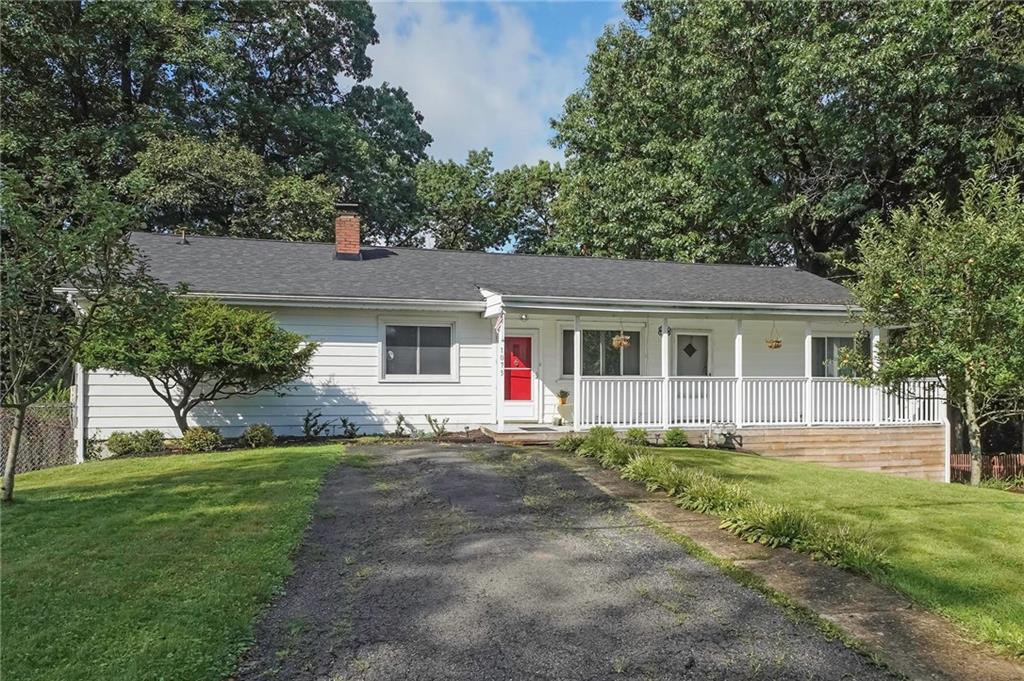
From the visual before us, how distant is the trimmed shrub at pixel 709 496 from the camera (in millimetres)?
6387

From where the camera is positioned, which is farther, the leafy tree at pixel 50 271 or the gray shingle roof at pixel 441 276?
the gray shingle roof at pixel 441 276

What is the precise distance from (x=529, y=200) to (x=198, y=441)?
81.6ft

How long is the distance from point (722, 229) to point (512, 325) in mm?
11196

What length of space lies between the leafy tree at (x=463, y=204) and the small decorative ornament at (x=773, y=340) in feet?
63.8

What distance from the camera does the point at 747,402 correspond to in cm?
1318

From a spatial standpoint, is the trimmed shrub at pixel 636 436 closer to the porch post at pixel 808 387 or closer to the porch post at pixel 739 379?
the porch post at pixel 739 379

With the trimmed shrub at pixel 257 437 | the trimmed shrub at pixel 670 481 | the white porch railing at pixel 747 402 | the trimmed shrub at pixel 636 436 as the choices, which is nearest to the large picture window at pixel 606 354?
the white porch railing at pixel 747 402

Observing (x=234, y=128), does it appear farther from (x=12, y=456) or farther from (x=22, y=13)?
(x=12, y=456)

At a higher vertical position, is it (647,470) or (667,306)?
(667,306)

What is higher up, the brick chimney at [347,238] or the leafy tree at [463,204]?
the leafy tree at [463,204]

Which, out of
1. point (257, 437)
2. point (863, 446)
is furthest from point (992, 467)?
point (257, 437)

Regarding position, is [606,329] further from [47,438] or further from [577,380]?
[47,438]

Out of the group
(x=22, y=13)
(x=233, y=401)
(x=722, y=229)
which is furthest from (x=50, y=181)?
(x=722, y=229)

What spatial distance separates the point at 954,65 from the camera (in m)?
15.2
